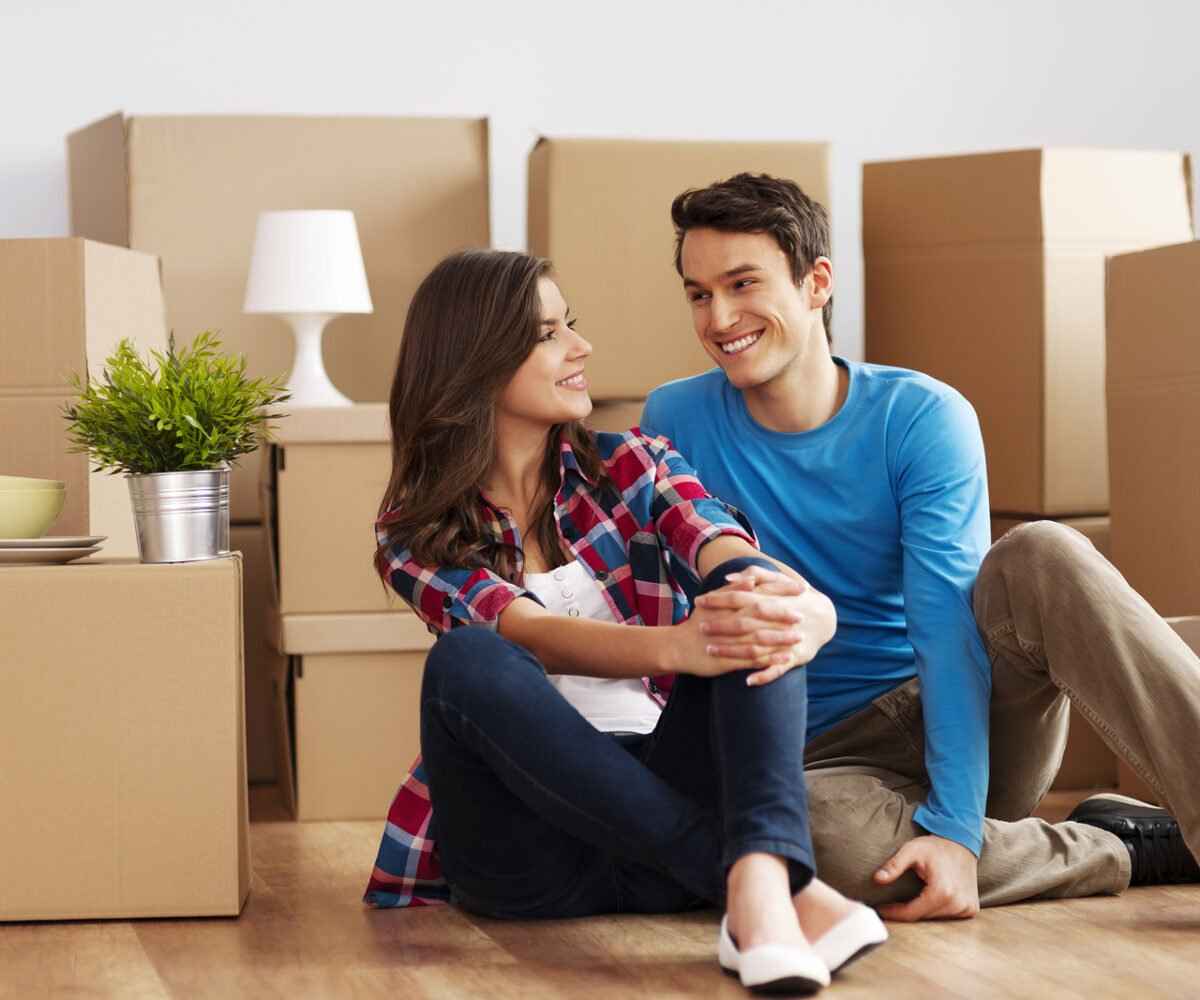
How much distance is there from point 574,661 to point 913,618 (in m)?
0.33

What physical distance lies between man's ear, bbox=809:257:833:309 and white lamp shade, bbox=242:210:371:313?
31.6 inches

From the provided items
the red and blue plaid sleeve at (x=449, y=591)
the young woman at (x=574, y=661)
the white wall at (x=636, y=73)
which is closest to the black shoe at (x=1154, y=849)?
the young woman at (x=574, y=661)

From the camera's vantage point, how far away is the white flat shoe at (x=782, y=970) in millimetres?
1291

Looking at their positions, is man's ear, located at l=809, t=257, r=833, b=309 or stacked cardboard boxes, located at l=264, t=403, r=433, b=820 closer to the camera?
man's ear, located at l=809, t=257, r=833, b=309

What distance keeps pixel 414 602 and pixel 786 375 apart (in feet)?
1.45

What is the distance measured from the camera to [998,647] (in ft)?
5.34

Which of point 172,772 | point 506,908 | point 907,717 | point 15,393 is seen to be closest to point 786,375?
point 907,717

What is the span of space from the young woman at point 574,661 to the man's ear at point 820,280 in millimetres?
225

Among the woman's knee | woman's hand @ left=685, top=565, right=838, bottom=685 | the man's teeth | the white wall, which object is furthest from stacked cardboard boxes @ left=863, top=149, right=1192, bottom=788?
the woman's knee

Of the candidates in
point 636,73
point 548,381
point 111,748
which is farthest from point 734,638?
point 636,73

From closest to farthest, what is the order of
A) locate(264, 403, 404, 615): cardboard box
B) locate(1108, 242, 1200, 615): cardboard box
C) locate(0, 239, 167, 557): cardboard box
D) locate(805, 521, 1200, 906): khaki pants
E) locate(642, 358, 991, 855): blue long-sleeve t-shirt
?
locate(805, 521, 1200, 906): khaki pants, locate(642, 358, 991, 855): blue long-sleeve t-shirt, locate(0, 239, 167, 557): cardboard box, locate(1108, 242, 1200, 615): cardboard box, locate(264, 403, 404, 615): cardboard box

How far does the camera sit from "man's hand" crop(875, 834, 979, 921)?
157 centimetres

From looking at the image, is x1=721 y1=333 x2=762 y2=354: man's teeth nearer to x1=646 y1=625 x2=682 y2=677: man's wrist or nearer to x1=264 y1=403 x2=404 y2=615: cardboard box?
x1=646 y1=625 x2=682 y2=677: man's wrist

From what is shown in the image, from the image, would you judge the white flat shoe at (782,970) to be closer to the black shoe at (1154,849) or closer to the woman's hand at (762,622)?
the woman's hand at (762,622)
